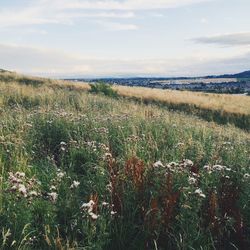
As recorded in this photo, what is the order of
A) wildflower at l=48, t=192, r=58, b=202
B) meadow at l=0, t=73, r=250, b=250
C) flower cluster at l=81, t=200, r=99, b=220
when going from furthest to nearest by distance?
wildflower at l=48, t=192, r=58, b=202, meadow at l=0, t=73, r=250, b=250, flower cluster at l=81, t=200, r=99, b=220

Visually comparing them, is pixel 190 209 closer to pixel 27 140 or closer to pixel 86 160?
pixel 86 160

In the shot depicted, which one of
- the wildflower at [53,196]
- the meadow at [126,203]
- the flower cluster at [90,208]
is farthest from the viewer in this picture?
the wildflower at [53,196]

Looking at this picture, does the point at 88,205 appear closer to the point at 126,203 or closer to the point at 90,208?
the point at 90,208

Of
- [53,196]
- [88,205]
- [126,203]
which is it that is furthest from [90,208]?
[126,203]

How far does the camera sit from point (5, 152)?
7688 mm

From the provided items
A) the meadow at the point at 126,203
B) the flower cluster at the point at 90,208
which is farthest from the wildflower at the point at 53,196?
the flower cluster at the point at 90,208

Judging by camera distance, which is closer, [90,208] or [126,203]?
[90,208]

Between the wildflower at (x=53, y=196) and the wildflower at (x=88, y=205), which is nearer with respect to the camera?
the wildflower at (x=88, y=205)

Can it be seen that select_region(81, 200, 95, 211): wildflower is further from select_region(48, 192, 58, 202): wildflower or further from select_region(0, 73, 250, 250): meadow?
select_region(48, 192, 58, 202): wildflower

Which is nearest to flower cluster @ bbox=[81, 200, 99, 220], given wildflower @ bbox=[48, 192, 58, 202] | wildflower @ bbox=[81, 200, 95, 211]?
wildflower @ bbox=[81, 200, 95, 211]

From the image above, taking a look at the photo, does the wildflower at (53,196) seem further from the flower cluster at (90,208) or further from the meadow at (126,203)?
the flower cluster at (90,208)

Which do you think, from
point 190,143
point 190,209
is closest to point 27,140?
point 190,143

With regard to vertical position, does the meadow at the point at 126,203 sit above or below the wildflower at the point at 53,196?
below

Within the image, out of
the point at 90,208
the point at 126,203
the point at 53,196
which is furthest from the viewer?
the point at 126,203
